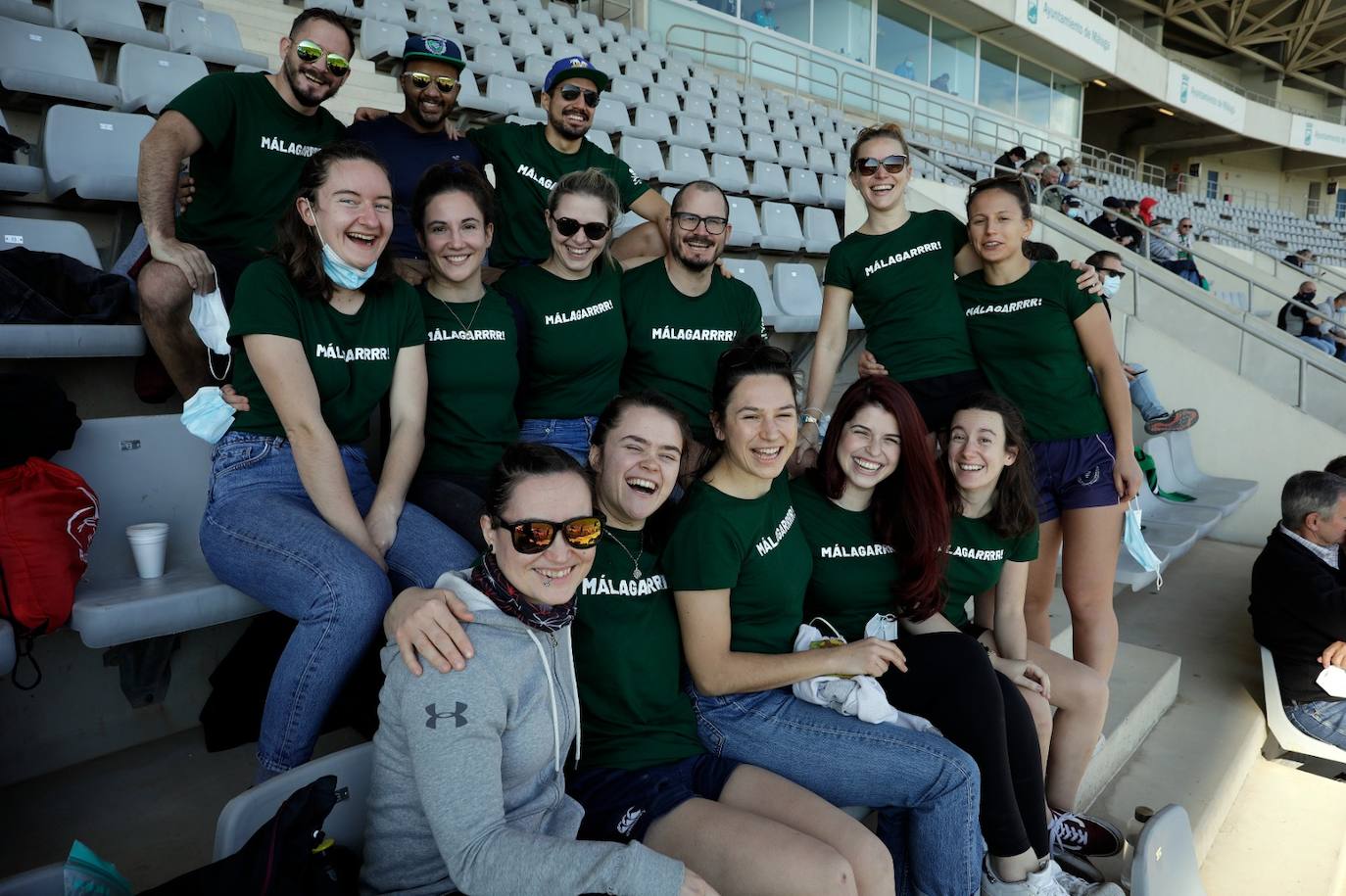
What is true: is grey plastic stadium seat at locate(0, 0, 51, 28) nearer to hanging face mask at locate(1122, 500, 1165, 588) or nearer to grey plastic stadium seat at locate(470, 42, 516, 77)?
grey plastic stadium seat at locate(470, 42, 516, 77)

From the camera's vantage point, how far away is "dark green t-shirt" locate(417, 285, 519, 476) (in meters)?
1.99

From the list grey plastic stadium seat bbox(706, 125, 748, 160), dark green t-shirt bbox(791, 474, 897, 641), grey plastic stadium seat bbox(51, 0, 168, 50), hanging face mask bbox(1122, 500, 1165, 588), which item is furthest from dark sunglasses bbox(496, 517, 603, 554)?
grey plastic stadium seat bbox(706, 125, 748, 160)

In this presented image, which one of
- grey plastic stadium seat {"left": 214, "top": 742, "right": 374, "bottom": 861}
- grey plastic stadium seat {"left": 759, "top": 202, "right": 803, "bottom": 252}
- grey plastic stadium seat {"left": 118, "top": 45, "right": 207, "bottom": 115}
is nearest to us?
grey plastic stadium seat {"left": 214, "top": 742, "right": 374, "bottom": 861}

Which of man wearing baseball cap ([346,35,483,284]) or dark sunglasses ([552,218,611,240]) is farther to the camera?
man wearing baseball cap ([346,35,483,284])

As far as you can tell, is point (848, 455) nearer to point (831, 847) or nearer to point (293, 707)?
point (831, 847)

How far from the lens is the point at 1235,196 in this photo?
24.0 meters

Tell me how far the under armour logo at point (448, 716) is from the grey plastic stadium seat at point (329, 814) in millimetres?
166

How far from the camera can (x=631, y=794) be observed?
146 centimetres

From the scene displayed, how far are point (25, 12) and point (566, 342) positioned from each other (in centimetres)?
304

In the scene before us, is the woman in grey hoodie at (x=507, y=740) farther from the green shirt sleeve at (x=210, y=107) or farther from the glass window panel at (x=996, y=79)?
the glass window panel at (x=996, y=79)

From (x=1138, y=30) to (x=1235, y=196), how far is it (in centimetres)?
753

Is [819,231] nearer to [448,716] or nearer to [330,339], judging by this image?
[330,339]

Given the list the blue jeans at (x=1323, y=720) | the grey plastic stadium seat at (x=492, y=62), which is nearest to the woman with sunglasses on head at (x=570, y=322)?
the blue jeans at (x=1323, y=720)

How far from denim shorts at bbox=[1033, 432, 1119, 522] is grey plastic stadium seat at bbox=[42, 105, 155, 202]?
284 cm
